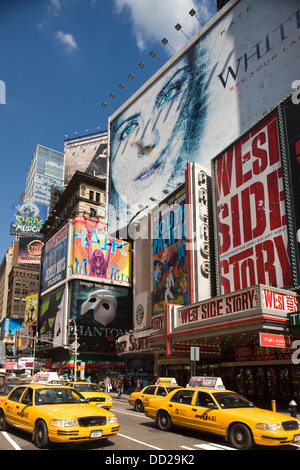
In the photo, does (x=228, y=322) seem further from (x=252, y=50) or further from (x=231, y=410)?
(x=252, y=50)

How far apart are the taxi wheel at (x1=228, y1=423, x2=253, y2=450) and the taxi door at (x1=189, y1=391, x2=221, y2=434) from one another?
0.52 metres

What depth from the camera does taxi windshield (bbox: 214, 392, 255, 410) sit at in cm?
1226

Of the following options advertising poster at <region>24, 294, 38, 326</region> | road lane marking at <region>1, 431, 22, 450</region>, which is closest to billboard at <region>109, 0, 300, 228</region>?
advertising poster at <region>24, 294, 38, 326</region>

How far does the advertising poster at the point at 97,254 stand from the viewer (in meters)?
64.6

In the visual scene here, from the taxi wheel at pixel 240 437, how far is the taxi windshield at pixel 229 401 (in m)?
0.91

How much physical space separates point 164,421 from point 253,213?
17.9 meters

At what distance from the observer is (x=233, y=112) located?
157 feet

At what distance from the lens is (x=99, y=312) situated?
64.9m

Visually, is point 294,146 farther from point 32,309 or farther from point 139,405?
point 32,309

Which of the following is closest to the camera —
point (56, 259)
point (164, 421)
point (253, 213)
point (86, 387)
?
point (164, 421)

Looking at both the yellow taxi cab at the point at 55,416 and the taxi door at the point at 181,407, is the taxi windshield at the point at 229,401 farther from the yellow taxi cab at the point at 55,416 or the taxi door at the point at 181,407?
the yellow taxi cab at the point at 55,416

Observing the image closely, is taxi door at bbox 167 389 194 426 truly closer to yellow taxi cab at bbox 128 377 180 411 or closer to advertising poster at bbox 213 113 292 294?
yellow taxi cab at bbox 128 377 180 411

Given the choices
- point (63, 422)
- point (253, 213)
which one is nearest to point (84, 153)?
point (253, 213)

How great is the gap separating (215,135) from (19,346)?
222 feet
